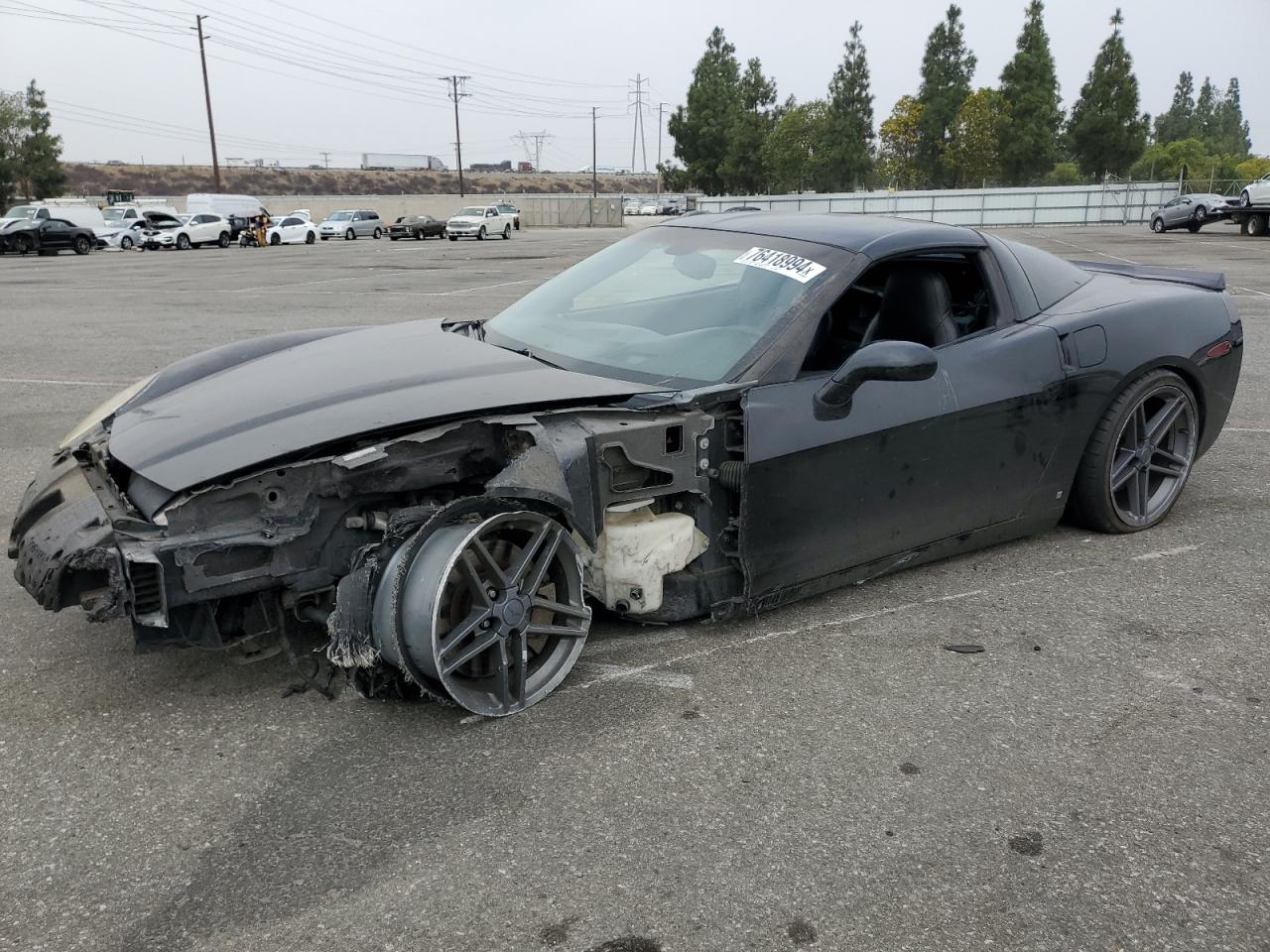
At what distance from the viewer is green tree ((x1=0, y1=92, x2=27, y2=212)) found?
5450 cm

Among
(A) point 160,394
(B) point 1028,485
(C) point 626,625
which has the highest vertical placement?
(A) point 160,394

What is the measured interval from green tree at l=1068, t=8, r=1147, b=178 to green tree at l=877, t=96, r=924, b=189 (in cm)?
1053

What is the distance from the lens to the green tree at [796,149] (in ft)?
237

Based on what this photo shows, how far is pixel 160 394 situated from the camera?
3596 millimetres

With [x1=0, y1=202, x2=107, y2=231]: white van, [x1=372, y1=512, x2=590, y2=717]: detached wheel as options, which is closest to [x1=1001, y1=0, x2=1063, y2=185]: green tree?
[x1=0, y1=202, x2=107, y2=231]: white van

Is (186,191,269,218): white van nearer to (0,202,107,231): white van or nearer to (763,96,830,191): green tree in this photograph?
(0,202,107,231): white van

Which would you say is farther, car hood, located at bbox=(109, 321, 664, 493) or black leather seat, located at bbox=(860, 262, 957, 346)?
black leather seat, located at bbox=(860, 262, 957, 346)

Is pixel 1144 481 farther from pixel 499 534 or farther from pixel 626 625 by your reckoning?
pixel 499 534

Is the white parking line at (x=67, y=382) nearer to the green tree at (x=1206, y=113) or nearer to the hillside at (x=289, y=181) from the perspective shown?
the hillside at (x=289, y=181)

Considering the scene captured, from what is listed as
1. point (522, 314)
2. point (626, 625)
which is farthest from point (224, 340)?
point (626, 625)

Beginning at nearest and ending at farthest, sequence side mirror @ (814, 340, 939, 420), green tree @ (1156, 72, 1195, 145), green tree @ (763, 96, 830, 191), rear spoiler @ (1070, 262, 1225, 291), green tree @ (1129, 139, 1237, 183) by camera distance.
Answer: side mirror @ (814, 340, 939, 420)
rear spoiler @ (1070, 262, 1225, 291)
green tree @ (1129, 139, 1237, 183)
green tree @ (763, 96, 830, 191)
green tree @ (1156, 72, 1195, 145)

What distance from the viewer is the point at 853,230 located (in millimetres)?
3879

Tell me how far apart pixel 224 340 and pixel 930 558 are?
27.6ft

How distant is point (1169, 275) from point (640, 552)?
341 cm
